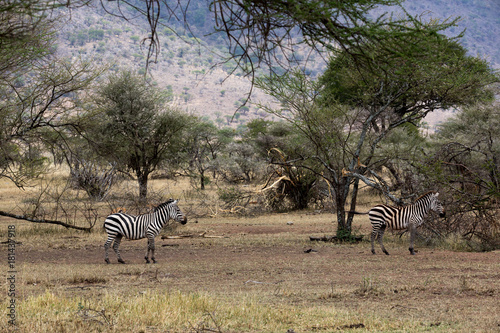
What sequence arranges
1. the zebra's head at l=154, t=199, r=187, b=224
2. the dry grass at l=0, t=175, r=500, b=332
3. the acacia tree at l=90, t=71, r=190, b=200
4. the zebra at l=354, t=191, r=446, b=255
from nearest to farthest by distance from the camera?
the dry grass at l=0, t=175, r=500, b=332 → the zebra's head at l=154, t=199, r=187, b=224 → the zebra at l=354, t=191, r=446, b=255 → the acacia tree at l=90, t=71, r=190, b=200

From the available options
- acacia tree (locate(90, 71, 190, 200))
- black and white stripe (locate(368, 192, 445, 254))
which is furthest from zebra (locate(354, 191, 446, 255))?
acacia tree (locate(90, 71, 190, 200))

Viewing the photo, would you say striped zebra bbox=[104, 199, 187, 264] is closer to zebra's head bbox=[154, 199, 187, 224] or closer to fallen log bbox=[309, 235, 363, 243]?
zebra's head bbox=[154, 199, 187, 224]

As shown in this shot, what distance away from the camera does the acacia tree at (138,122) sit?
26281 mm

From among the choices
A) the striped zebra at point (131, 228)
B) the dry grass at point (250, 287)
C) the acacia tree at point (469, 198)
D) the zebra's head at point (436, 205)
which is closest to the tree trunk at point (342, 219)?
the dry grass at point (250, 287)

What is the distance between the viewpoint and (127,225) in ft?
38.6

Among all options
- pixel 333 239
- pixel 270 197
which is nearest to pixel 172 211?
pixel 333 239

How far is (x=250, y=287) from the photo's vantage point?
8.84 m

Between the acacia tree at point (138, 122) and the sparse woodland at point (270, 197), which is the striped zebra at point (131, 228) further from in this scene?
the acacia tree at point (138, 122)

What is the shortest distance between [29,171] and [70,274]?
906cm

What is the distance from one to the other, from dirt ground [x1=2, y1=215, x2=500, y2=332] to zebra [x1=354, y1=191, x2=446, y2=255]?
2.46ft

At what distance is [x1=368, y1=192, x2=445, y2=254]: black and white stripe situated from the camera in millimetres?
12734

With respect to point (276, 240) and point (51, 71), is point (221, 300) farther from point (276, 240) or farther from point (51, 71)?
point (51, 71)

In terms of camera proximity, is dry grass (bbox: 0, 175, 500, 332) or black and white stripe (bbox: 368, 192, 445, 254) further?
black and white stripe (bbox: 368, 192, 445, 254)

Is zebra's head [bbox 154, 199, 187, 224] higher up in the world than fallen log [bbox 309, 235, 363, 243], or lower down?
higher up
